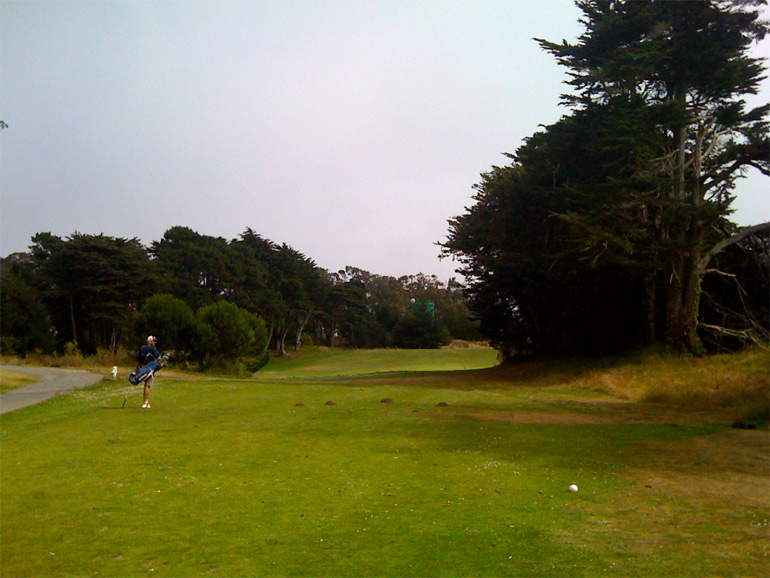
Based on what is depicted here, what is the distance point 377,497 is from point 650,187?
72.7 feet

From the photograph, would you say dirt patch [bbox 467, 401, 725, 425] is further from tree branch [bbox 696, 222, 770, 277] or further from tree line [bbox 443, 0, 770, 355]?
tree branch [bbox 696, 222, 770, 277]

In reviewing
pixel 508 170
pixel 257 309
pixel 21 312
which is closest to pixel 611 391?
pixel 508 170

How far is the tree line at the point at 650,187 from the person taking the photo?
83.8 ft

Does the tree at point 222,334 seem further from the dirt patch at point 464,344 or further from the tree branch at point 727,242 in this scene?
the dirt patch at point 464,344

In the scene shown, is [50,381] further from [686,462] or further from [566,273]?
[686,462]

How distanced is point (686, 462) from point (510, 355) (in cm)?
3056

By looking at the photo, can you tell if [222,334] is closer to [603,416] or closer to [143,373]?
[143,373]

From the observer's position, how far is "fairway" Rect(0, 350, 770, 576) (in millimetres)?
5395

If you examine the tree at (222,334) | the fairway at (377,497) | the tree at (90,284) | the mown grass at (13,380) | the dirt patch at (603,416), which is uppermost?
the tree at (90,284)

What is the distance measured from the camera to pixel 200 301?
6731 cm

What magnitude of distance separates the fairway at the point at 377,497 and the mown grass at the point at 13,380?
10.6 meters

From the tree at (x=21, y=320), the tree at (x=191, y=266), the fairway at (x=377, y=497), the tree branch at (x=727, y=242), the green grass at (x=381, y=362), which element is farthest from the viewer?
the tree at (x=191, y=266)

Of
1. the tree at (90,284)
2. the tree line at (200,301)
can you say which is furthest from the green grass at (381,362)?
the tree at (90,284)

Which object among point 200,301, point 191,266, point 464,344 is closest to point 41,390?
point 200,301
